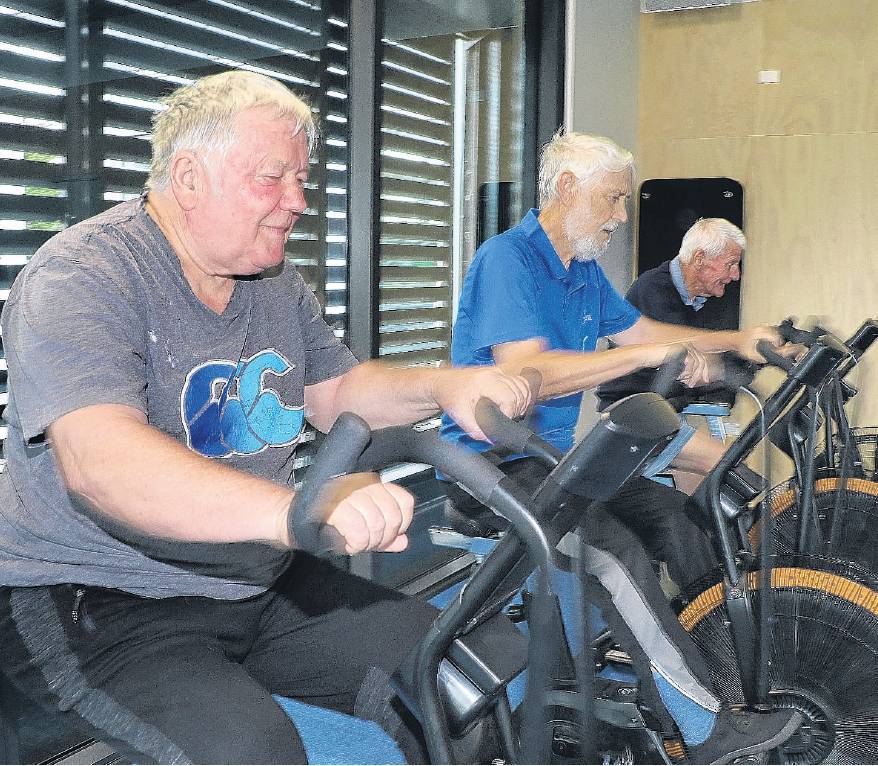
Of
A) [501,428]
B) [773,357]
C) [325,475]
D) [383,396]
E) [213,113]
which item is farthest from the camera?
[773,357]

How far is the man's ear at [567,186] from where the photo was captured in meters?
2.79

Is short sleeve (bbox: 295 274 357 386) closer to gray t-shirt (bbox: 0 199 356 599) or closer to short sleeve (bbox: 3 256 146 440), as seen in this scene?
gray t-shirt (bbox: 0 199 356 599)

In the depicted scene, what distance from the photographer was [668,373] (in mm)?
1939

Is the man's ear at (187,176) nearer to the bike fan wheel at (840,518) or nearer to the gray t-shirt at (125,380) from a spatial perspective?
the gray t-shirt at (125,380)

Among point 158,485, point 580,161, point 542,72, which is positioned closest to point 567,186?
point 580,161

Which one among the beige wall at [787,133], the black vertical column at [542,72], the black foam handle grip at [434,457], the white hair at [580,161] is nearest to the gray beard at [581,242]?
the white hair at [580,161]

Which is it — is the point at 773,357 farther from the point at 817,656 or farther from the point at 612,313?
the point at 817,656

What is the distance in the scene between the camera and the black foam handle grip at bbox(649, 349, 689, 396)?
1.92m

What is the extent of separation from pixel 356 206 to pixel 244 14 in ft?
2.47

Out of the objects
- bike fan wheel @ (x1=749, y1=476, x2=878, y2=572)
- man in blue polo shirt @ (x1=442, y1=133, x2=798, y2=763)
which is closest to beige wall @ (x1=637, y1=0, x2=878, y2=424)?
bike fan wheel @ (x1=749, y1=476, x2=878, y2=572)

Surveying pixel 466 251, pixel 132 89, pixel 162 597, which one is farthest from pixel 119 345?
pixel 466 251

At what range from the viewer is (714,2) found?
5.15 metres

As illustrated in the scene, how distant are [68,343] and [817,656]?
156cm

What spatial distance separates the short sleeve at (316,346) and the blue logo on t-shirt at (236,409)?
6.4 inches
